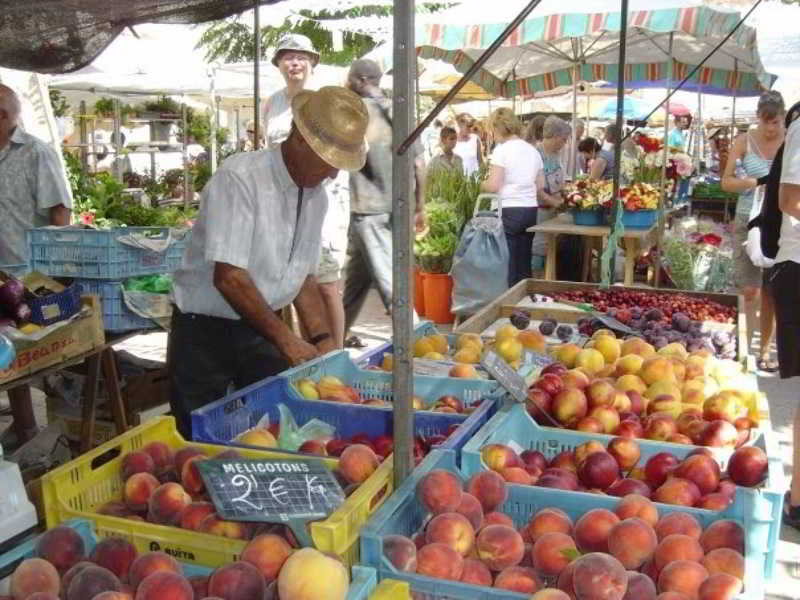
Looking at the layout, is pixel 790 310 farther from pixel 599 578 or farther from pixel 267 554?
pixel 267 554

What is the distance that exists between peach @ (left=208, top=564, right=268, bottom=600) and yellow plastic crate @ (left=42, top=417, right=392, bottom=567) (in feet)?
0.48

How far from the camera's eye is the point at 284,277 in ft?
9.41

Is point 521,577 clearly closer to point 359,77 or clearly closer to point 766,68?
point 359,77

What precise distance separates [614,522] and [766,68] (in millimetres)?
8434

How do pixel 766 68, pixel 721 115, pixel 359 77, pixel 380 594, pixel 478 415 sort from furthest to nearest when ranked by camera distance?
pixel 721 115
pixel 766 68
pixel 359 77
pixel 478 415
pixel 380 594

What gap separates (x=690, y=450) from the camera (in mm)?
2082

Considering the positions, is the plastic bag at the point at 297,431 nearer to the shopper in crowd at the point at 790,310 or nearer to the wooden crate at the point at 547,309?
the wooden crate at the point at 547,309

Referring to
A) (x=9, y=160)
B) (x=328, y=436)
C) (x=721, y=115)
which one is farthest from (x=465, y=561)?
(x=721, y=115)

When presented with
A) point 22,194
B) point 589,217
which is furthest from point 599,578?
point 589,217

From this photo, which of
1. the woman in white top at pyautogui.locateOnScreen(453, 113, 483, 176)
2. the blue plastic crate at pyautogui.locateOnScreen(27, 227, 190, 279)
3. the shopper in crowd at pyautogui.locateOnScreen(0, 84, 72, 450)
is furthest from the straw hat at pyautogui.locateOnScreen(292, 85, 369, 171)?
the woman in white top at pyautogui.locateOnScreen(453, 113, 483, 176)

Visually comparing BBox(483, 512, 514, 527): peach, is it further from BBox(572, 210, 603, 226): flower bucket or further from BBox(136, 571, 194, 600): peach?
BBox(572, 210, 603, 226): flower bucket

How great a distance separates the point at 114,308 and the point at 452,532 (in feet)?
9.34

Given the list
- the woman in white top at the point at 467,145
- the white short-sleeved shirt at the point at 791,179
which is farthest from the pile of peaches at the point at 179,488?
the woman in white top at the point at 467,145

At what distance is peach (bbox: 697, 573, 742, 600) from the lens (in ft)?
4.69
